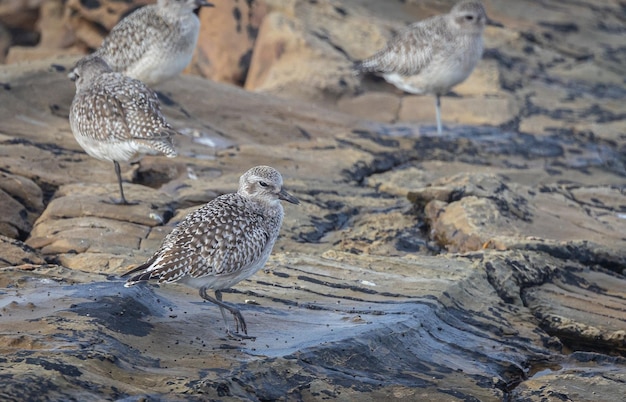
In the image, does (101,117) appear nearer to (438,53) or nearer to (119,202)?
(119,202)

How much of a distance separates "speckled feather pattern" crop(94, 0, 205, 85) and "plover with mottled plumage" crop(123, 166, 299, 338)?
4970 millimetres

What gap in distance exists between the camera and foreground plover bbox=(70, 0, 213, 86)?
11.0 meters

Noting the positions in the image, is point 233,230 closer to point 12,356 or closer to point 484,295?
point 12,356

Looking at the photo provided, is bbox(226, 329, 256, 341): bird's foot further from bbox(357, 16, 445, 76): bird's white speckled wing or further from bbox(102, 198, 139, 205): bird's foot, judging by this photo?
bbox(357, 16, 445, 76): bird's white speckled wing

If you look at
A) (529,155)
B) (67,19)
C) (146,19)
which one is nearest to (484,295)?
(529,155)

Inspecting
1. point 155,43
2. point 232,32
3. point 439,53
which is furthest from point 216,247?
point 232,32

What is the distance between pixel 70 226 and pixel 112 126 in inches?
40.3

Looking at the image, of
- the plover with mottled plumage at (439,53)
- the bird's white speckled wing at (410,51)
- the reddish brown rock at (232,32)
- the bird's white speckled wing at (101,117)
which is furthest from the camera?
the reddish brown rock at (232,32)

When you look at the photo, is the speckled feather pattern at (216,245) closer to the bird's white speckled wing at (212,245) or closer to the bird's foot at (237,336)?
the bird's white speckled wing at (212,245)

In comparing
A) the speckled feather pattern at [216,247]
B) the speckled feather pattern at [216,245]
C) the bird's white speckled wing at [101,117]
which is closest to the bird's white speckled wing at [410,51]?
the bird's white speckled wing at [101,117]

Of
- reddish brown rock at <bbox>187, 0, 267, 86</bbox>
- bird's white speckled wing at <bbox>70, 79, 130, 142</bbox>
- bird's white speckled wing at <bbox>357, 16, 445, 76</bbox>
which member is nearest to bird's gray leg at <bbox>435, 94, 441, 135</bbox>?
bird's white speckled wing at <bbox>357, 16, 445, 76</bbox>

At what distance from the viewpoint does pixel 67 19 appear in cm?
1684

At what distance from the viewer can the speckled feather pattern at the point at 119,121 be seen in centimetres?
857

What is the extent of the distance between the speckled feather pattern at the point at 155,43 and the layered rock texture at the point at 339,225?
0.63 metres
